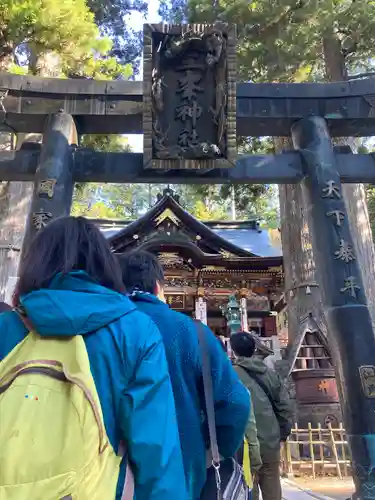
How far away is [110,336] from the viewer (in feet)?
3.99

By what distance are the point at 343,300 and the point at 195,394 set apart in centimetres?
350

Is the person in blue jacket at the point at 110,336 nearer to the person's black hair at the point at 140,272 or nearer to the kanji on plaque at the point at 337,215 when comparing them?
the person's black hair at the point at 140,272

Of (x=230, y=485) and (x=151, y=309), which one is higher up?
(x=151, y=309)

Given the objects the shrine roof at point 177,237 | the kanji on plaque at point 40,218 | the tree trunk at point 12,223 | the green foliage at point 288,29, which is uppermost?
the green foliage at point 288,29

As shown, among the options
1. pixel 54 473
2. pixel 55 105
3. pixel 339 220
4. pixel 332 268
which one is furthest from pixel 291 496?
pixel 55 105

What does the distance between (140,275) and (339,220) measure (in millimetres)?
3710

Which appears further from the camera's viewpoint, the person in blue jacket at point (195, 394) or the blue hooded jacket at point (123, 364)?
the person in blue jacket at point (195, 394)

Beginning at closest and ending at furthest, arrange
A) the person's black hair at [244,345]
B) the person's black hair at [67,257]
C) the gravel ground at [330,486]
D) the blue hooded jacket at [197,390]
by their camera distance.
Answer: the person's black hair at [67,257], the blue hooded jacket at [197,390], the person's black hair at [244,345], the gravel ground at [330,486]

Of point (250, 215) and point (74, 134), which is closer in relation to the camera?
point (74, 134)

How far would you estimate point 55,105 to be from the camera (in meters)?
5.48

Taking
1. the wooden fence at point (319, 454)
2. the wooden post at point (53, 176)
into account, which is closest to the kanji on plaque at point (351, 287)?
the wooden post at point (53, 176)

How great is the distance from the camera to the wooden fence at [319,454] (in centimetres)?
733

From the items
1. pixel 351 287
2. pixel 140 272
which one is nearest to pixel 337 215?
pixel 351 287

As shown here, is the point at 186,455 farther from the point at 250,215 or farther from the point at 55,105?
the point at 250,215
